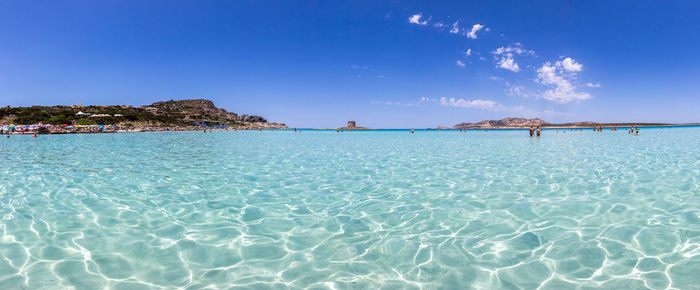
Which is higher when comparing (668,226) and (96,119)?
(96,119)

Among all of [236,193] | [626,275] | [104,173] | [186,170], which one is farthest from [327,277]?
[104,173]

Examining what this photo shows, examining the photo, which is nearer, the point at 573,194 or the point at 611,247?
the point at 611,247

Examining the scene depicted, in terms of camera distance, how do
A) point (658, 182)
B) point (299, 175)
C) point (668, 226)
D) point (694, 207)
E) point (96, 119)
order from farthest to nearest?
1. point (96, 119)
2. point (299, 175)
3. point (658, 182)
4. point (694, 207)
5. point (668, 226)

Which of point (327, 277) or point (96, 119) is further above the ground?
point (96, 119)

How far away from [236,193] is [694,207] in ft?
37.0

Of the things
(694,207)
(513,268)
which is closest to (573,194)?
(694,207)

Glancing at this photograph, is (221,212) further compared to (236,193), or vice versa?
(236,193)

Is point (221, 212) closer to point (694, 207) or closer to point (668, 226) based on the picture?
point (668, 226)

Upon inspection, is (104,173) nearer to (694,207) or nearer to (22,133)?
(694,207)

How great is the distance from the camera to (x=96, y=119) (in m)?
96.4

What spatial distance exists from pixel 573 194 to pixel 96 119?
4840 inches

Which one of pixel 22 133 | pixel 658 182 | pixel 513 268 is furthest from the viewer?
pixel 22 133

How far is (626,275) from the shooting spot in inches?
159

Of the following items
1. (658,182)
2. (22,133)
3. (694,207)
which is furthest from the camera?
(22,133)
